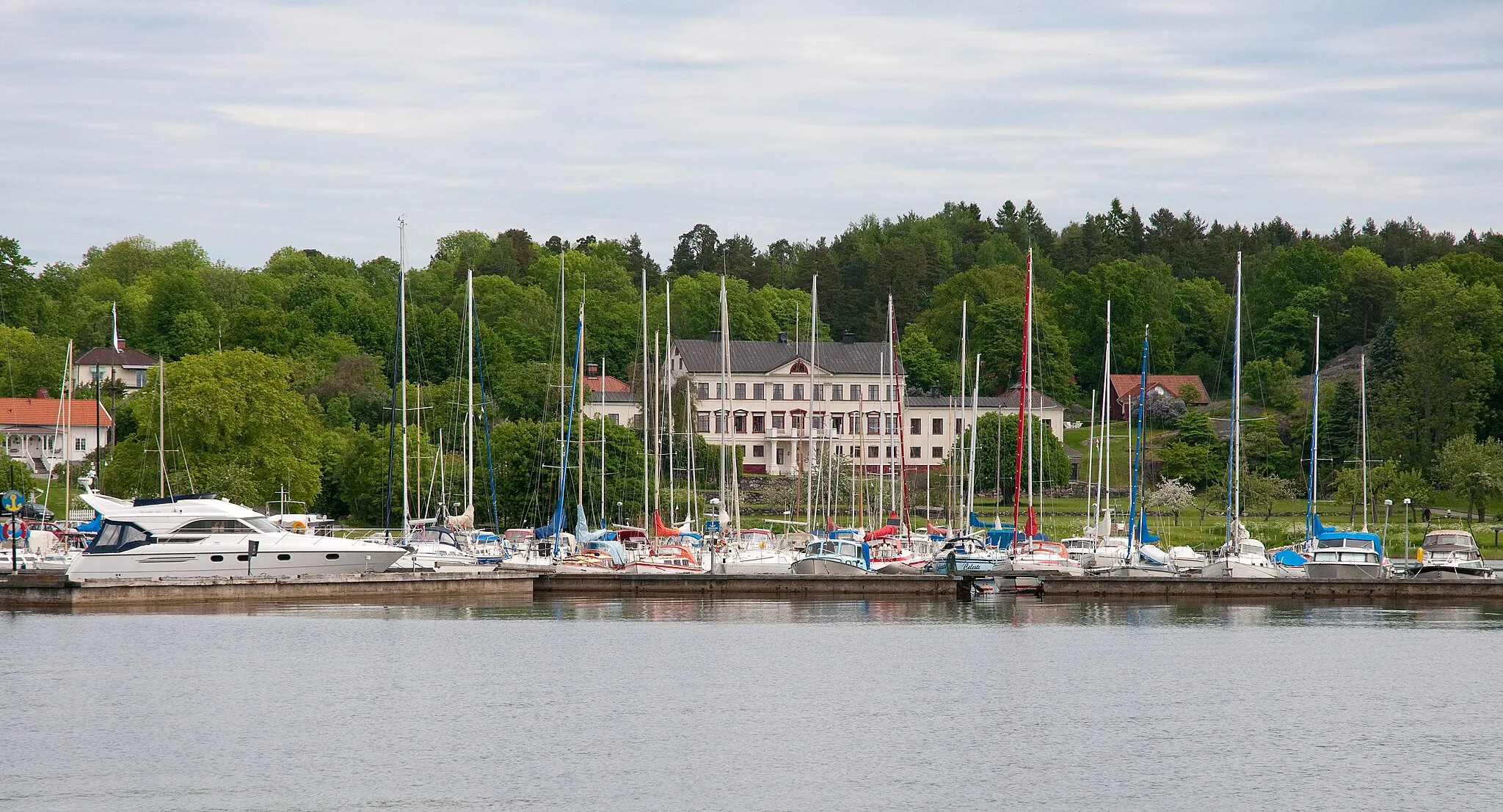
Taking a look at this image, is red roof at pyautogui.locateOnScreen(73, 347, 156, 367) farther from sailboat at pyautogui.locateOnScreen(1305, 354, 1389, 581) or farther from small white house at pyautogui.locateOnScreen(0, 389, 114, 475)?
sailboat at pyautogui.locateOnScreen(1305, 354, 1389, 581)

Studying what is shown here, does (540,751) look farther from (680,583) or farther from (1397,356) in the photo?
(1397,356)

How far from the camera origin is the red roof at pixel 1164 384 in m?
134

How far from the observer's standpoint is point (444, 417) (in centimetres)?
9994

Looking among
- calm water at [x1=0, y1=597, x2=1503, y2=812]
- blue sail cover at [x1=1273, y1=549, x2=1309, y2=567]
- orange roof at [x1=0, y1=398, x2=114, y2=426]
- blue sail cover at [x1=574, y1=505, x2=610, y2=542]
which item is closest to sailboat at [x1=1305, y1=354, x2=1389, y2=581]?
blue sail cover at [x1=1273, y1=549, x2=1309, y2=567]

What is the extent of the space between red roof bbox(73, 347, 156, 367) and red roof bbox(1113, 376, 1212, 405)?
7447cm

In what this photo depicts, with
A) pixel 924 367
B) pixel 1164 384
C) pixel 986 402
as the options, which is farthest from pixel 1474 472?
pixel 924 367

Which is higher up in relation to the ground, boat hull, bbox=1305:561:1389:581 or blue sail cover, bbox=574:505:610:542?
blue sail cover, bbox=574:505:610:542

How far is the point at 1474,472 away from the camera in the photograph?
83875mm

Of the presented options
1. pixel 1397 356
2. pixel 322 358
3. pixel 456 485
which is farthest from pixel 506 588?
pixel 322 358

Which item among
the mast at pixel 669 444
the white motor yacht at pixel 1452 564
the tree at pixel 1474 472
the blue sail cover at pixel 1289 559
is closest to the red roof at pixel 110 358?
the mast at pixel 669 444

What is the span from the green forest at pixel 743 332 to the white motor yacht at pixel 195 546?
14.9 metres

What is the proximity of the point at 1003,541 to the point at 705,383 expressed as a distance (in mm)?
59260

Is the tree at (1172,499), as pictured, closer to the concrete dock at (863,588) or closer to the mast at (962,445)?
the mast at (962,445)

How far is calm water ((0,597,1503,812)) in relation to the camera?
28.5 m
